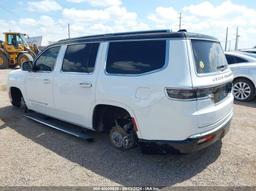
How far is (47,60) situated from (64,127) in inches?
57.0

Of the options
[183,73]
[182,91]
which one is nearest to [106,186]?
[182,91]

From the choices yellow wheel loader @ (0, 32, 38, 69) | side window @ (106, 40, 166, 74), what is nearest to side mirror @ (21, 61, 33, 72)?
side window @ (106, 40, 166, 74)

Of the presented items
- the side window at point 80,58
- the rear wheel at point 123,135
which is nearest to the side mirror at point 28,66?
the side window at point 80,58

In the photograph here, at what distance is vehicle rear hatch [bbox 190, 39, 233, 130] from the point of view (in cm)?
300

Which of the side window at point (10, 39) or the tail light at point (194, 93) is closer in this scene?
the tail light at point (194, 93)

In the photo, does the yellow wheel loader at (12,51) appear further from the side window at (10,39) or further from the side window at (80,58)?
the side window at (80,58)

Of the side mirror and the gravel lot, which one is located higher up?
the side mirror

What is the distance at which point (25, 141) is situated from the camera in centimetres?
442

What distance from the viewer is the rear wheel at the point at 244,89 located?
Answer: 753 centimetres

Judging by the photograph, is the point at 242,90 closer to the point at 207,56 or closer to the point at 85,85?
the point at 207,56

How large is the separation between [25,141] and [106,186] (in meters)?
2.19

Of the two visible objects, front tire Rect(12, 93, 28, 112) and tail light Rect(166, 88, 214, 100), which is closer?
tail light Rect(166, 88, 214, 100)

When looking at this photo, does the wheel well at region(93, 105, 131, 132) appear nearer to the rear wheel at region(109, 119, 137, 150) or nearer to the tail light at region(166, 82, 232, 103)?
the rear wheel at region(109, 119, 137, 150)

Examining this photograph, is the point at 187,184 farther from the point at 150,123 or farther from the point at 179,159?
the point at 150,123
